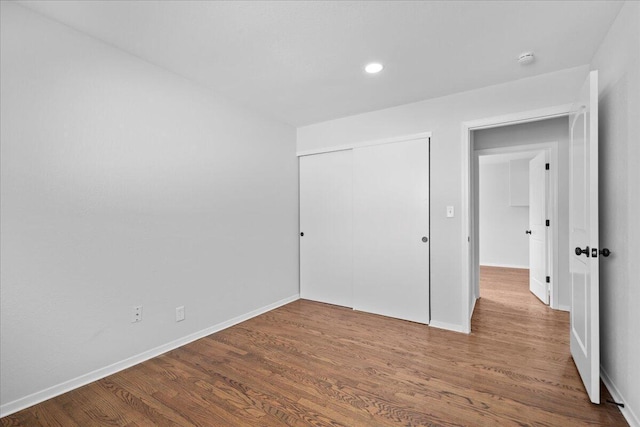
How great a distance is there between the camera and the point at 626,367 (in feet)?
5.54

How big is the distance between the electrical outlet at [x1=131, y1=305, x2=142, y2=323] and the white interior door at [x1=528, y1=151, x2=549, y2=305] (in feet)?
14.8

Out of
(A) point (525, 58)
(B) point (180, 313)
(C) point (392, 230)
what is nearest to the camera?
(A) point (525, 58)

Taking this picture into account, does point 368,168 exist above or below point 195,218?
above

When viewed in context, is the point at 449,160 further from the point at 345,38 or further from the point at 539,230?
the point at 539,230

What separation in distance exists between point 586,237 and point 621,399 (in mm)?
948

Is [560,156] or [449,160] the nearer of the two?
[449,160]

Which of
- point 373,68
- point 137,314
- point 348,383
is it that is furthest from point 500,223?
point 137,314

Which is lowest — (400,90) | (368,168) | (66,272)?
(66,272)

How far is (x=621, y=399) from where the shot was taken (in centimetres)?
175

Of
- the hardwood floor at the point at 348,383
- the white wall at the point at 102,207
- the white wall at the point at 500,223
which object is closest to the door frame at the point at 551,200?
the hardwood floor at the point at 348,383

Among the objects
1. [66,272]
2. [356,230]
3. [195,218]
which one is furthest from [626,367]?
[66,272]

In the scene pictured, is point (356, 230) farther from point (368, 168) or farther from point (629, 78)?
point (629, 78)

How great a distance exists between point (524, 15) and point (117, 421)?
3.39m

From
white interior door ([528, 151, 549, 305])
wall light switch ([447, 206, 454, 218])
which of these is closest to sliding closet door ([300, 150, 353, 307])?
wall light switch ([447, 206, 454, 218])
